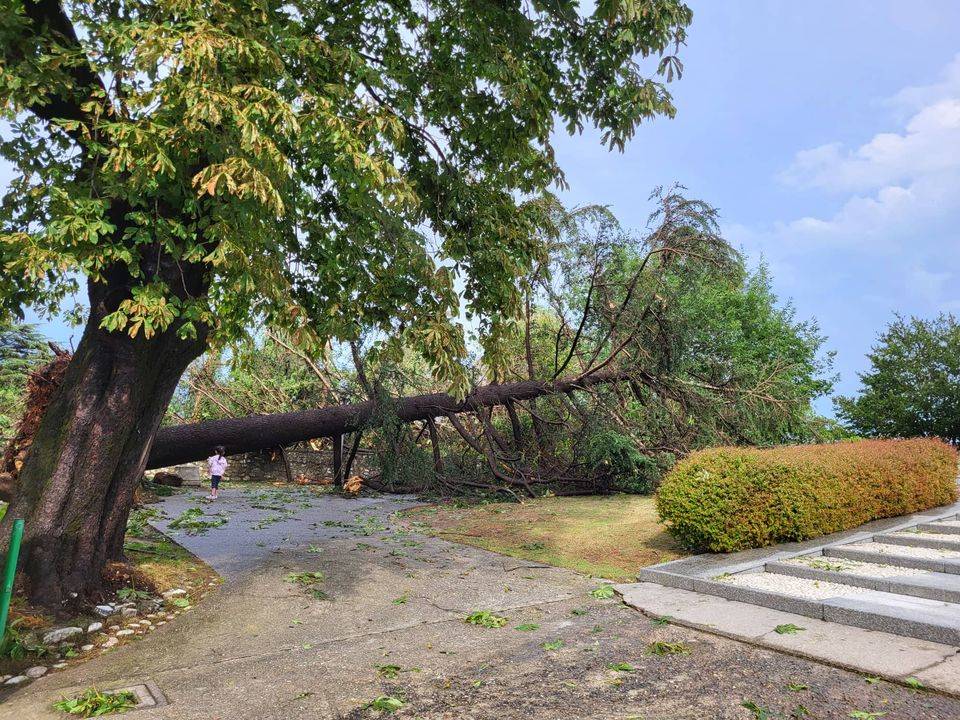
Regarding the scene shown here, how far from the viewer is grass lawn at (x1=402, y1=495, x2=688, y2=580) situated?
8.53 meters

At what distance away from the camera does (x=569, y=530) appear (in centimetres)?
1045

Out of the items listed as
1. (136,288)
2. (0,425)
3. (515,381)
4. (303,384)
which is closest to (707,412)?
(515,381)

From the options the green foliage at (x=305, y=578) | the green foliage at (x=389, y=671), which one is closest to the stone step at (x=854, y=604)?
the green foliage at (x=389, y=671)

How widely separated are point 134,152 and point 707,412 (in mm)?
11975

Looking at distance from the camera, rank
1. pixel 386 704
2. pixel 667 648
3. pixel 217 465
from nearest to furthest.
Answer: pixel 386 704 → pixel 667 648 → pixel 217 465

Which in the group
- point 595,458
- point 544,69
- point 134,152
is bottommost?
point 595,458

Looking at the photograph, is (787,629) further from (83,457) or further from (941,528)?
(83,457)

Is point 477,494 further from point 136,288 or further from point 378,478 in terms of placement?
point 136,288

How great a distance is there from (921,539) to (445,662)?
7.05 meters

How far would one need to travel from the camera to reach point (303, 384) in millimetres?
18406

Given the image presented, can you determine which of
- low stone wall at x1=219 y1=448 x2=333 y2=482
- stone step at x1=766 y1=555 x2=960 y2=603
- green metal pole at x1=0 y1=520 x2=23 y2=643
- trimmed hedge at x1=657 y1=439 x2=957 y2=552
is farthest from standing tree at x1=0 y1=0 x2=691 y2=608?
low stone wall at x1=219 y1=448 x2=333 y2=482

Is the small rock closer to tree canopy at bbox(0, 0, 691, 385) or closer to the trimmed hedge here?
tree canopy at bbox(0, 0, 691, 385)

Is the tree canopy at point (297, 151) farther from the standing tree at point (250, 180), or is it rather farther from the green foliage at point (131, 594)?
the green foliage at point (131, 594)

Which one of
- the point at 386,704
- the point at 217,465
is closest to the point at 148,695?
the point at 386,704
